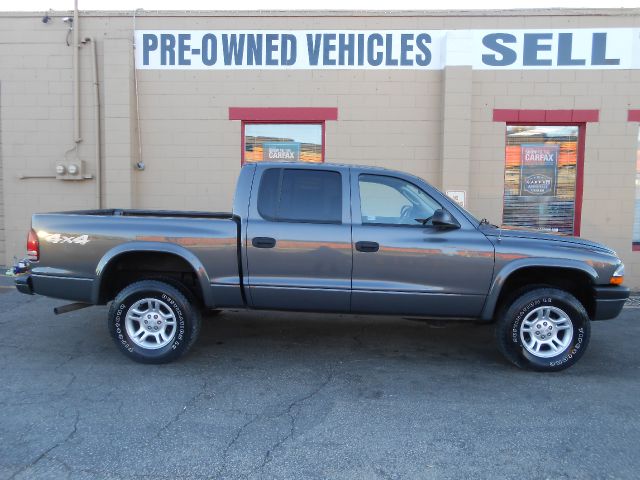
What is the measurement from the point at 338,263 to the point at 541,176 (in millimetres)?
6010

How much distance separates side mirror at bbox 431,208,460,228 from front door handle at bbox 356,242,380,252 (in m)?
0.55

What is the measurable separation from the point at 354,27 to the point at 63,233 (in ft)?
20.8

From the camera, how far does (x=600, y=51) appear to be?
28.2 feet

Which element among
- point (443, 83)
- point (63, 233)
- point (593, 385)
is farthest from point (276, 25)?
point (593, 385)

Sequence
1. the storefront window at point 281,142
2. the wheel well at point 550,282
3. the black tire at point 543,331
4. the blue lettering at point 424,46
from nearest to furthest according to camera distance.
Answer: the black tire at point 543,331 < the wheel well at point 550,282 < the blue lettering at point 424,46 < the storefront window at point 281,142

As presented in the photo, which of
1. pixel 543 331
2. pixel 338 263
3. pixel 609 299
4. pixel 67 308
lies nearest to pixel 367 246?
pixel 338 263

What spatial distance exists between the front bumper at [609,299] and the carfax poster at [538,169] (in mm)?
4709

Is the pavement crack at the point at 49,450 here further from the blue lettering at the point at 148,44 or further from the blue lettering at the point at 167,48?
the blue lettering at the point at 148,44

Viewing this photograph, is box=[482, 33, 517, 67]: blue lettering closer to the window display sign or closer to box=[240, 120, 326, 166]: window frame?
box=[240, 120, 326, 166]: window frame

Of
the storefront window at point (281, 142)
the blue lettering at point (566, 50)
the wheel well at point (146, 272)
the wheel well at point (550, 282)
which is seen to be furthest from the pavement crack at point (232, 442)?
the blue lettering at point (566, 50)

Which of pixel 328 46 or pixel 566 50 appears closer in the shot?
pixel 566 50

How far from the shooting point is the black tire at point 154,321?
471 cm

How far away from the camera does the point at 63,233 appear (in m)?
4.71

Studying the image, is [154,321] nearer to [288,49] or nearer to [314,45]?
[288,49]
